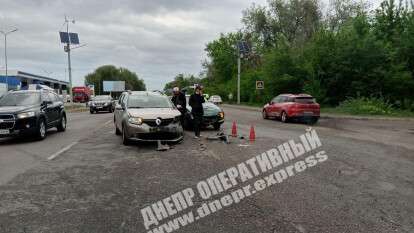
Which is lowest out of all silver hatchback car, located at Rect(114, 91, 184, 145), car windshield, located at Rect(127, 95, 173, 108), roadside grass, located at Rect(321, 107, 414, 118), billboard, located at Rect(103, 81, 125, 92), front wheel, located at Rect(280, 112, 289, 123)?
roadside grass, located at Rect(321, 107, 414, 118)

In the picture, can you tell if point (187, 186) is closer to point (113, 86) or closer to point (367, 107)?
point (367, 107)

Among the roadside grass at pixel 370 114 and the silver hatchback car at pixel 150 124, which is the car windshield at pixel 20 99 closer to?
the silver hatchback car at pixel 150 124

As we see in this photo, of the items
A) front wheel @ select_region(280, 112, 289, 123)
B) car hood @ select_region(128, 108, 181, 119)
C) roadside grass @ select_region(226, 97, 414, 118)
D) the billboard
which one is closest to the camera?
car hood @ select_region(128, 108, 181, 119)

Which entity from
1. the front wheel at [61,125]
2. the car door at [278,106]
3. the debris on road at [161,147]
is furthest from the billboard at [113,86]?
the debris on road at [161,147]

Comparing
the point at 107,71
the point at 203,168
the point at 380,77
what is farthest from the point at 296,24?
the point at 107,71

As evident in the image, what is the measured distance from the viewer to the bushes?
28.5m

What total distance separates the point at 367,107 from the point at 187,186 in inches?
985

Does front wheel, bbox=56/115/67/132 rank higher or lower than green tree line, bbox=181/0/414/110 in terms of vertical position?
lower

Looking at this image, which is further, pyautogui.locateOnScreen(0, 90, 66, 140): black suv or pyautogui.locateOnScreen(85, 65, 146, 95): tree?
pyautogui.locateOnScreen(85, 65, 146, 95): tree

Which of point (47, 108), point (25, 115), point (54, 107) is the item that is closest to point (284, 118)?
point (54, 107)

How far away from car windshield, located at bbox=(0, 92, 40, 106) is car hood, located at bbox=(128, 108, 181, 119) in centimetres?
416

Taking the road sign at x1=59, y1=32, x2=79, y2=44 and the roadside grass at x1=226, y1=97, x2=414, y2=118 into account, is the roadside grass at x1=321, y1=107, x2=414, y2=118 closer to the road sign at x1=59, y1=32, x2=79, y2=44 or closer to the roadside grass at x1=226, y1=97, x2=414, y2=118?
the roadside grass at x1=226, y1=97, x2=414, y2=118

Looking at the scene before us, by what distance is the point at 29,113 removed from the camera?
1273cm

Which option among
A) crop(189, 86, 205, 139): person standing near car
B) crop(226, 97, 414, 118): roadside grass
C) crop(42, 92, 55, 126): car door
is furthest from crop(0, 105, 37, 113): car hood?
crop(226, 97, 414, 118): roadside grass
